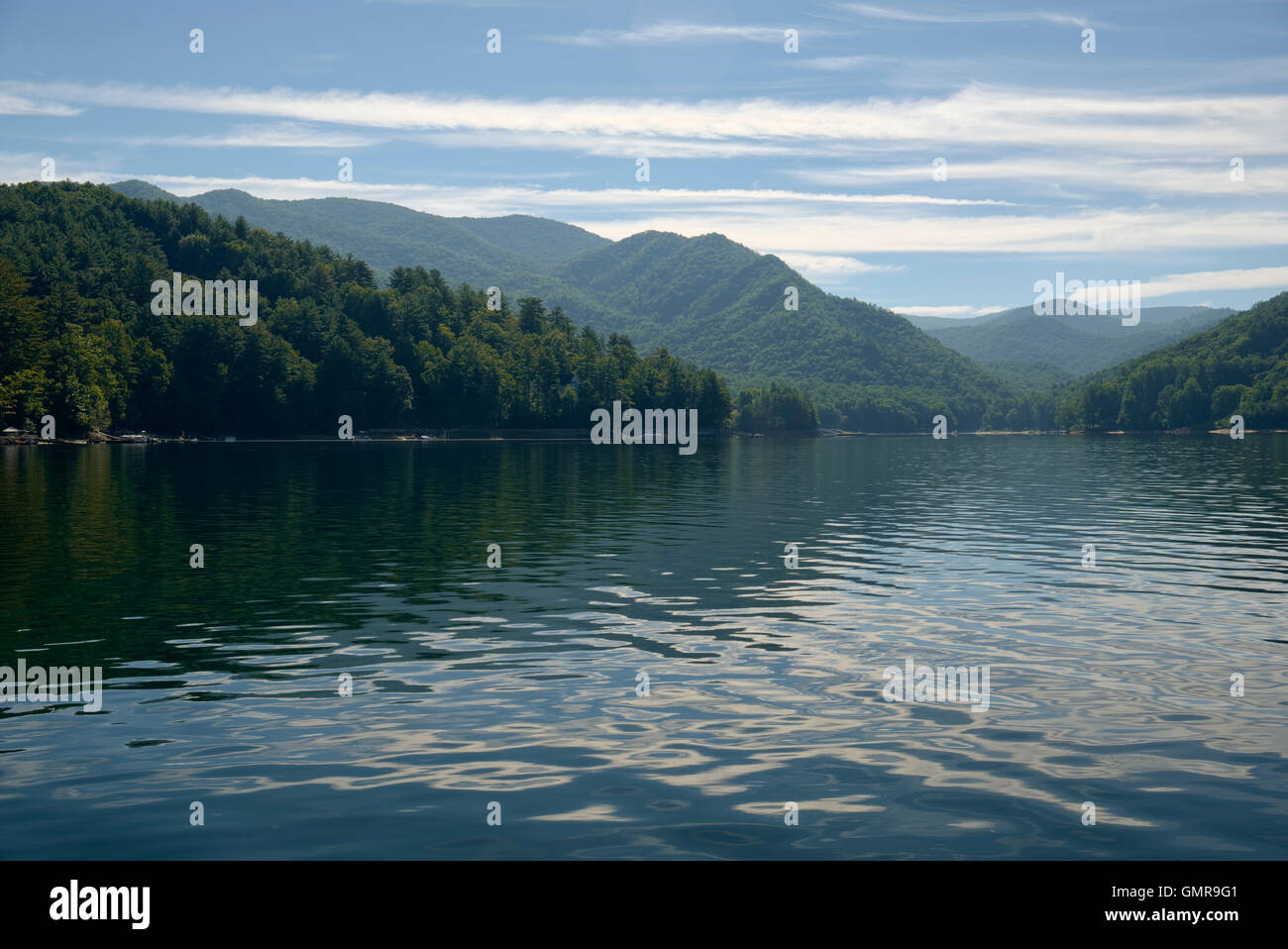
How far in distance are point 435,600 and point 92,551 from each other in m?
19.8

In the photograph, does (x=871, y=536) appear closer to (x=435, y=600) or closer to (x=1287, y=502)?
(x=435, y=600)

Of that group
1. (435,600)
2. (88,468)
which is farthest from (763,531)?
(88,468)

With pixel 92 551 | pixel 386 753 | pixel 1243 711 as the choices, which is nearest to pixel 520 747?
pixel 386 753

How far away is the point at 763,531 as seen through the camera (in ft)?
191

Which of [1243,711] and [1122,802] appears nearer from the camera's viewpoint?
[1122,802]

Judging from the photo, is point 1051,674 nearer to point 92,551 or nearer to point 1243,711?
point 1243,711

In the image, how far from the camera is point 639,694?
75.8ft

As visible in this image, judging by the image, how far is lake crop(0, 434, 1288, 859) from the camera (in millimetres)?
15414

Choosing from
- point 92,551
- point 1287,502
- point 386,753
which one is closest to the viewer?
point 386,753

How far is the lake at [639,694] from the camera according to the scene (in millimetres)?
15414

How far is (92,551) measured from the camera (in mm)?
45875

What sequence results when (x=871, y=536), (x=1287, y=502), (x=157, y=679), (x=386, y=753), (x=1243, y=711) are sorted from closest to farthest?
(x=386, y=753) < (x=1243, y=711) < (x=157, y=679) < (x=871, y=536) < (x=1287, y=502)
